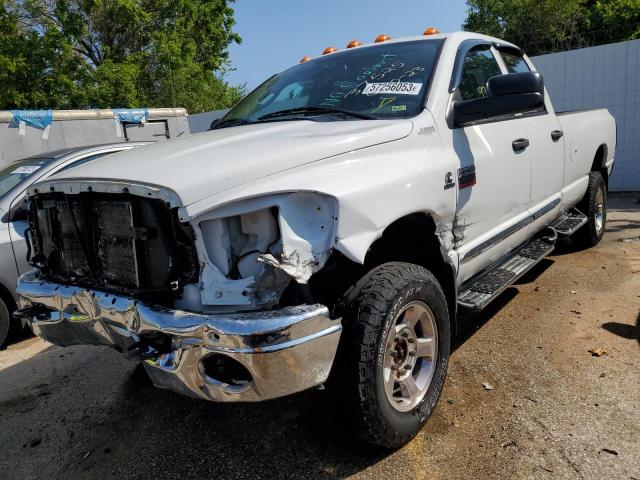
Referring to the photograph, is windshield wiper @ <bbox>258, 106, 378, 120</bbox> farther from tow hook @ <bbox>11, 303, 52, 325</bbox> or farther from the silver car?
the silver car

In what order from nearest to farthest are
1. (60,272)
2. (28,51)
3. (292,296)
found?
1. (292,296)
2. (60,272)
3. (28,51)

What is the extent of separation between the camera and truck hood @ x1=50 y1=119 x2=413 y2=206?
204 centimetres

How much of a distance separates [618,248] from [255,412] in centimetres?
473

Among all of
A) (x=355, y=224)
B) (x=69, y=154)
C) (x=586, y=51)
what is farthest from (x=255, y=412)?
(x=586, y=51)

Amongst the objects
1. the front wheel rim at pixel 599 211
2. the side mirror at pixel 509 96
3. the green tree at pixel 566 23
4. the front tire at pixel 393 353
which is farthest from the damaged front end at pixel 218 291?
the green tree at pixel 566 23

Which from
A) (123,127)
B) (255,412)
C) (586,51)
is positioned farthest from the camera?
(123,127)

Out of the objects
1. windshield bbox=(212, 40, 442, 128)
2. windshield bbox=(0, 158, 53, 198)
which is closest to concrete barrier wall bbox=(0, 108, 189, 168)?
windshield bbox=(0, 158, 53, 198)

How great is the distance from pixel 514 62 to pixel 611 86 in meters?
→ 6.51

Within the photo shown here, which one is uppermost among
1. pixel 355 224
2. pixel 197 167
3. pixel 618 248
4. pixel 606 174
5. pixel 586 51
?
pixel 586 51

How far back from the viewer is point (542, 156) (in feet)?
12.8

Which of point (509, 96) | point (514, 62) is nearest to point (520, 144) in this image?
point (509, 96)

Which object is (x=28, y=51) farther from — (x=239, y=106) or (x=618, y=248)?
(x=618, y=248)

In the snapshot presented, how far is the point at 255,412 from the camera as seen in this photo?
Answer: 3.00m

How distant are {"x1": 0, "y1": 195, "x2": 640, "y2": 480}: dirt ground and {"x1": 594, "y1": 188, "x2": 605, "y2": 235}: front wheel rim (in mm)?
1762
